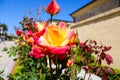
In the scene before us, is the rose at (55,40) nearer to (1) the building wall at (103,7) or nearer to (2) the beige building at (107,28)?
(2) the beige building at (107,28)

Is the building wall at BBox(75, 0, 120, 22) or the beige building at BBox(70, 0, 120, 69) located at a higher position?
the building wall at BBox(75, 0, 120, 22)

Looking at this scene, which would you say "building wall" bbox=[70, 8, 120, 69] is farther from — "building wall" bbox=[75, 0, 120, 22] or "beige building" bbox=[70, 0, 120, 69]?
"building wall" bbox=[75, 0, 120, 22]

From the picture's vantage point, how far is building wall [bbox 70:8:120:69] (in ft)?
28.2

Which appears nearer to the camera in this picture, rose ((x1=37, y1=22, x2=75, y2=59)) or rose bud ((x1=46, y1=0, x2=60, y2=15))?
rose ((x1=37, y1=22, x2=75, y2=59))

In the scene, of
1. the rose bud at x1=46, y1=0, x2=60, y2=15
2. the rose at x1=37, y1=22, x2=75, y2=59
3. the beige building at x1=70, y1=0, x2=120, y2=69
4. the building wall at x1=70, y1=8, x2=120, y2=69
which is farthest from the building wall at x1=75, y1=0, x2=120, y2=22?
the rose at x1=37, y1=22, x2=75, y2=59

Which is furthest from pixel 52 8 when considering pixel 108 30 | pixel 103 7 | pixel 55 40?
pixel 103 7

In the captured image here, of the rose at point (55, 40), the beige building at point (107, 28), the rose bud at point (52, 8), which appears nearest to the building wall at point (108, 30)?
the beige building at point (107, 28)

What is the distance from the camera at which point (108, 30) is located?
938 cm

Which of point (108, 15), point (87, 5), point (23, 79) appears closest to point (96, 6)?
point (87, 5)

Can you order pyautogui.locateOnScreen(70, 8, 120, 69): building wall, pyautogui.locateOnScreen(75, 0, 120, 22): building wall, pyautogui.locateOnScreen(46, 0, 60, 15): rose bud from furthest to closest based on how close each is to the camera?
pyautogui.locateOnScreen(75, 0, 120, 22): building wall → pyautogui.locateOnScreen(70, 8, 120, 69): building wall → pyautogui.locateOnScreen(46, 0, 60, 15): rose bud

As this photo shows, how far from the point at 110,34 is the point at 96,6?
7.05 meters

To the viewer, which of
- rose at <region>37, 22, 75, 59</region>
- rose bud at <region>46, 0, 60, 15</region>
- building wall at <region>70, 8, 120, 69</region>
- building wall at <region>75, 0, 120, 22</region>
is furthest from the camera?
building wall at <region>75, 0, 120, 22</region>

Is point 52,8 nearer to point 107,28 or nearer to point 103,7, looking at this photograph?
point 107,28

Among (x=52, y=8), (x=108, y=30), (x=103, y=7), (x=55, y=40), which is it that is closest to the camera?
(x=55, y=40)
